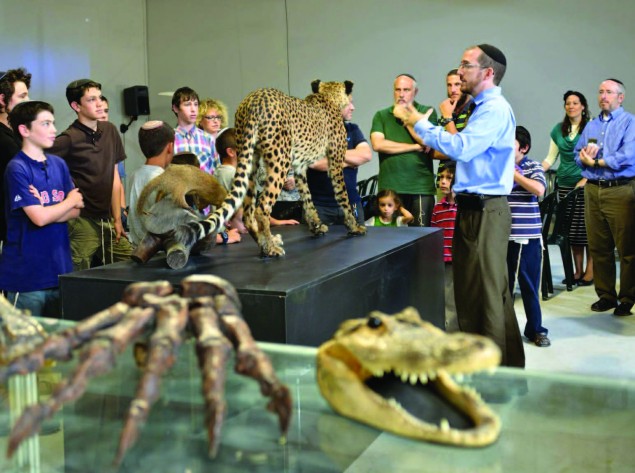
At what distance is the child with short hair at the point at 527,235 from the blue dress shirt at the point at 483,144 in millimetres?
872

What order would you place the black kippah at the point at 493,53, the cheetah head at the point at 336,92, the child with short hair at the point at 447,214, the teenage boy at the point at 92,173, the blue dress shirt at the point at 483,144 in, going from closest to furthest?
the blue dress shirt at the point at 483,144, the black kippah at the point at 493,53, the cheetah head at the point at 336,92, the teenage boy at the point at 92,173, the child with short hair at the point at 447,214

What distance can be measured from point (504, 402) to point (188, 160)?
2648 millimetres

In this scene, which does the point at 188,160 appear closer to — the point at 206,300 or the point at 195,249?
the point at 195,249

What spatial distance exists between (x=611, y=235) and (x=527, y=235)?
4.56ft

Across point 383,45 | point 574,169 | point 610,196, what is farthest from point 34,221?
point 383,45

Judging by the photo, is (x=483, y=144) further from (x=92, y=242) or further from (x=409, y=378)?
(x=409, y=378)

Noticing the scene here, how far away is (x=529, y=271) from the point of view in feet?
14.2

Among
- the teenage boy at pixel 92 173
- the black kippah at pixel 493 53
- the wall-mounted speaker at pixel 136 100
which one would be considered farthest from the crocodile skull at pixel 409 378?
the wall-mounted speaker at pixel 136 100

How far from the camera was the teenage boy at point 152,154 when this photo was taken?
10.8ft

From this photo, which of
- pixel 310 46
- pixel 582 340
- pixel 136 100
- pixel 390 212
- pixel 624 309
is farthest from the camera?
pixel 136 100

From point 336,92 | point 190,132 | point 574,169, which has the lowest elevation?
point 574,169

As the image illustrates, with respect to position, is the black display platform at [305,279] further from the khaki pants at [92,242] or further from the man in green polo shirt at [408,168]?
the man in green polo shirt at [408,168]

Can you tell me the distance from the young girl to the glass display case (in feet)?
12.0

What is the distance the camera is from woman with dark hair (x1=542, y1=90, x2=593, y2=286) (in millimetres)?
6043
